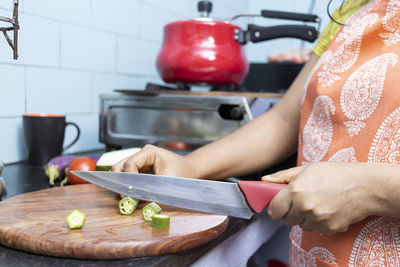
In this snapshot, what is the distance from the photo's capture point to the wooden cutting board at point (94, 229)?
420mm

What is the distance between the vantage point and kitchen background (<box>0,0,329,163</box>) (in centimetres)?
86

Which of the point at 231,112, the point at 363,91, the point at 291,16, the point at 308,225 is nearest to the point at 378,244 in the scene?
the point at 308,225

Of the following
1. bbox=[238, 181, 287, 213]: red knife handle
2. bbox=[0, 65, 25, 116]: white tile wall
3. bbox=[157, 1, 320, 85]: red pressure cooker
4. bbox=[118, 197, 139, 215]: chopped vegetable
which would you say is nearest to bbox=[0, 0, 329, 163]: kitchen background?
bbox=[0, 65, 25, 116]: white tile wall

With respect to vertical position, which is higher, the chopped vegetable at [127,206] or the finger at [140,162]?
the finger at [140,162]

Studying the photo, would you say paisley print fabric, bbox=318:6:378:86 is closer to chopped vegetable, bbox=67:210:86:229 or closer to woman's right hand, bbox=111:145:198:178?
woman's right hand, bbox=111:145:198:178

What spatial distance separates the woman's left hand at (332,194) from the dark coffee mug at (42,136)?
1.91 feet

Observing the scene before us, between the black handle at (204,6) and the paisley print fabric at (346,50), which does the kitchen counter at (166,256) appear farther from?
the black handle at (204,6)

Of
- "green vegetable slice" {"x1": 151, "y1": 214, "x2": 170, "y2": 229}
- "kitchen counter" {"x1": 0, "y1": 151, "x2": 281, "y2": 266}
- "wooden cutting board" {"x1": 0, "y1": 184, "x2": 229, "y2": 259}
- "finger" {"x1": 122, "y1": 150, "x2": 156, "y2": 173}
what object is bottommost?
"kitchen counter" {"x1": 0, "y1": 151, "x2": 281, "y2": 266}

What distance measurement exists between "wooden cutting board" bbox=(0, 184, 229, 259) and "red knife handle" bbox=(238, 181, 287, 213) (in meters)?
0.05

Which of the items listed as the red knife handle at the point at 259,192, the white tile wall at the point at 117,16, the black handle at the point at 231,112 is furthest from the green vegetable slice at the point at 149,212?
the white tile wall at the point at 117,16

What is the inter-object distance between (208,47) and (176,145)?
0.25 metres

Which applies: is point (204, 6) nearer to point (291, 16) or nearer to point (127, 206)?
point (291, 16)

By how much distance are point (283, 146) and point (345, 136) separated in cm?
20

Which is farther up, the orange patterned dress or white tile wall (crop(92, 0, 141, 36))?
white tile wall (crop(92, 0, 141, 36))
